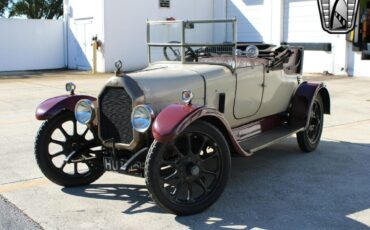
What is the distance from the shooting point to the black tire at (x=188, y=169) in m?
4.28

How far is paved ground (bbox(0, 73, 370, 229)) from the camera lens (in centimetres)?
434

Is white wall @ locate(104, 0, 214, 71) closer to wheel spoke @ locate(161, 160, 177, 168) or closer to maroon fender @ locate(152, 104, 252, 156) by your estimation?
maroon fender @ locate(152, 104, 252, 156)

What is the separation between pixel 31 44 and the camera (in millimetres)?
22391

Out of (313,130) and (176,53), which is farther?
(313,130)

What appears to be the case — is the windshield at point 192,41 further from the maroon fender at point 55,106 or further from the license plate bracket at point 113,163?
the license plate bracket at point 113,163

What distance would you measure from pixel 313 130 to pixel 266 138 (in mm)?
1328

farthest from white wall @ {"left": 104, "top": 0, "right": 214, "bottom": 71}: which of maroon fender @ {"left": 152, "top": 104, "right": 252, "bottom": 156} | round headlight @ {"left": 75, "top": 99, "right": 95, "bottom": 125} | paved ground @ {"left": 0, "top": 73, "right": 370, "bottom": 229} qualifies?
maroon fender @ {"left": 152, "top": 104, "right": 252, "bottom": 156}

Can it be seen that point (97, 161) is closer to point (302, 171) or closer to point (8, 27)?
point (302, 171)

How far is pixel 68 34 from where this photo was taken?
23281 millimetres

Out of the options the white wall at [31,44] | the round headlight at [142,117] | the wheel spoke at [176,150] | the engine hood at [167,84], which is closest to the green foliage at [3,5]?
the white wall at [31,44]

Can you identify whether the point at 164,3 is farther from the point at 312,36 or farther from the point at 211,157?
the point at 211,157

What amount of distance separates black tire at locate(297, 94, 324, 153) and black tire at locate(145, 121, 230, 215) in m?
2.34

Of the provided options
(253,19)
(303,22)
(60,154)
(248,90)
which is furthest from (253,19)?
(60,154)

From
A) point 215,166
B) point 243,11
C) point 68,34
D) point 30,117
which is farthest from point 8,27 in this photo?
point 215,166
